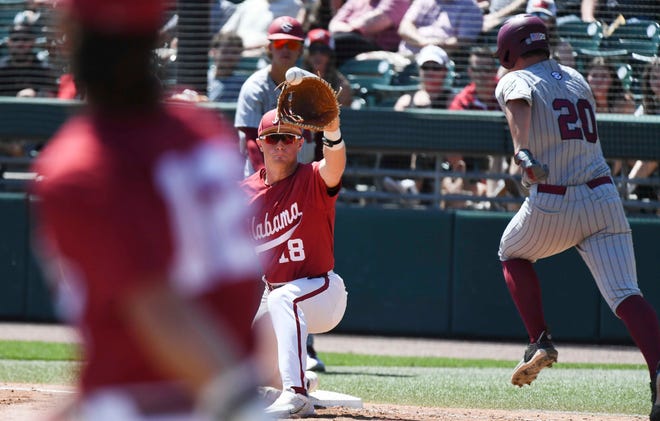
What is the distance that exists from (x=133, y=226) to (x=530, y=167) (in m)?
3.77

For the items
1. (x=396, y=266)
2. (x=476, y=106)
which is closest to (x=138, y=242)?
(x=396, y=266)

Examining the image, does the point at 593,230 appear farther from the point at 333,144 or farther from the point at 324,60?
the point at 324,60

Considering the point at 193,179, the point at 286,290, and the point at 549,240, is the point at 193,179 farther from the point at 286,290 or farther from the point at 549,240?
the point at 549,240

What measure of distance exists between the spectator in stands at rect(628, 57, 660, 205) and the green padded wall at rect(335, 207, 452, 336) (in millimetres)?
1676

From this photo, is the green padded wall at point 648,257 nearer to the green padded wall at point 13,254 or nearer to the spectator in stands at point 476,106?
the spectator in stands at point 476,106

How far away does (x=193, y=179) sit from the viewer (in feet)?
7.23

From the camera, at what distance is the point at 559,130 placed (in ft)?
18.9

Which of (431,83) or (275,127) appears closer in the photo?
(275,127)

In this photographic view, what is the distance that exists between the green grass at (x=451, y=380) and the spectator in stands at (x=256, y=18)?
3.14 metres

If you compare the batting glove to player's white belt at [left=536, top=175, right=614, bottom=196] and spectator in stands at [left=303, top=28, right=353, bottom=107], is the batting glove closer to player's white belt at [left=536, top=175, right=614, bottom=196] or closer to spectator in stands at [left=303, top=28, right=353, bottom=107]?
player's white belt at [left=536, top=175, right=614, bottom=196]

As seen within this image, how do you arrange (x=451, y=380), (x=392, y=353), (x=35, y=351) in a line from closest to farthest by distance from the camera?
(x=451, y=380) → (x=35, y=351) → (x=392, y=353)

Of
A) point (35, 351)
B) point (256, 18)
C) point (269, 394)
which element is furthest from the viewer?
point (256, 18)

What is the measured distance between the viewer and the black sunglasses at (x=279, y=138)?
5648mm

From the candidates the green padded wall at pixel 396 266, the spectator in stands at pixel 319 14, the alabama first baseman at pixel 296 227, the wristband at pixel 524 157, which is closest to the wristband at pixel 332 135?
the alabama first baseman at pixel 296 227
